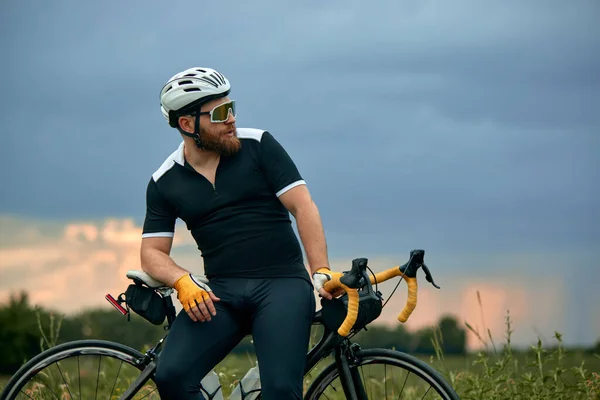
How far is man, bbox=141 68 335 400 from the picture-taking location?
5.07m

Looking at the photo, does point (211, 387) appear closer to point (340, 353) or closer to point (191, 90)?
point (340, 353)

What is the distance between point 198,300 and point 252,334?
15.2 inches

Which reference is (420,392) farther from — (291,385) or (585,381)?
(291,385)

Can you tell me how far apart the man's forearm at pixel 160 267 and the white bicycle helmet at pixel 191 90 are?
2.81ft

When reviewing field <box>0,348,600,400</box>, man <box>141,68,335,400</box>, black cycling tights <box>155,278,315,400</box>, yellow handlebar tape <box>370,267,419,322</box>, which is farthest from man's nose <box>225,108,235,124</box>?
field <box>0,348,600,400</box>

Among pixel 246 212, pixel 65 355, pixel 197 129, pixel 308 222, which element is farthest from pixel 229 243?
pixel 65 355

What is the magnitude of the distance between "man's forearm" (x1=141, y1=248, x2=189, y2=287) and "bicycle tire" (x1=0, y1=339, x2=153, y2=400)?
1.85ft

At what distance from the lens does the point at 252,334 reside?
5.18 meters

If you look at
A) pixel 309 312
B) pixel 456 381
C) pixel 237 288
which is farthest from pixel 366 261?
Result: pixel 456 381

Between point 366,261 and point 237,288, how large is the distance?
0.90 metres

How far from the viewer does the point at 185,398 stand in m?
5.20

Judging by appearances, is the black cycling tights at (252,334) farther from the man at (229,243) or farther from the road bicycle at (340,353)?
the road bicycle at (340,353)

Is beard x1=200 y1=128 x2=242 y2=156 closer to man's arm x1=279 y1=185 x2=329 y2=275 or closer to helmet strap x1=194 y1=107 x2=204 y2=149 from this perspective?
helmet strap x1=194 y1=107 x2=204 y2=149

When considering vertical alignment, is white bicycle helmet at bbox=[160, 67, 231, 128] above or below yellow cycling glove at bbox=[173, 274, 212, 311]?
above
